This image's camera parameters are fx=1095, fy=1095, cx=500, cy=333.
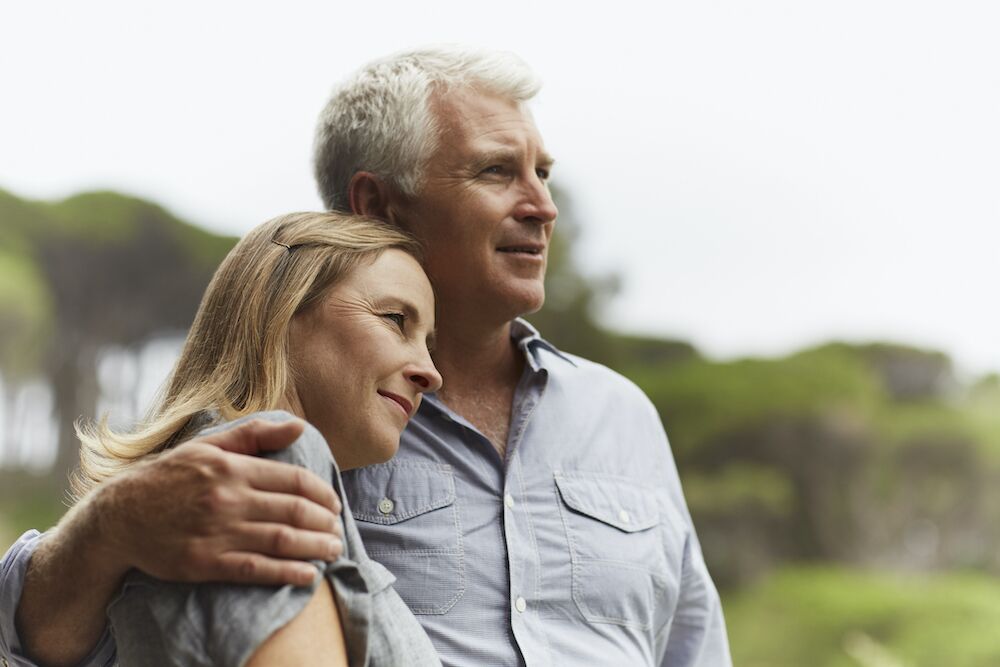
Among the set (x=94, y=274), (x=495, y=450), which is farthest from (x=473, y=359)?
(x=94, y=274)

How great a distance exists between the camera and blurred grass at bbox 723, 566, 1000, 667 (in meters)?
6.02

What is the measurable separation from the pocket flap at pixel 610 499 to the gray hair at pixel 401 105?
1.64 feet

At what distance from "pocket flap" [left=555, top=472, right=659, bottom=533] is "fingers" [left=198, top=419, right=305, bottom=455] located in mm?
705

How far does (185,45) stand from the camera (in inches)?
206

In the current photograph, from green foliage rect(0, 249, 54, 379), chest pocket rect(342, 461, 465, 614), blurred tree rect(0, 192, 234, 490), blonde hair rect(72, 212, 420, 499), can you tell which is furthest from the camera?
blurred tree rect(0, 192, 234, 490)

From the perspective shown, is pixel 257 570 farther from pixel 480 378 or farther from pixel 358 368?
pixel 480 378

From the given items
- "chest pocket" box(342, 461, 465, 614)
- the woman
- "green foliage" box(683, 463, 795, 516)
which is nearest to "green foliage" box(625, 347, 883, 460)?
"green foliage" box(683, 463, 795, 516)

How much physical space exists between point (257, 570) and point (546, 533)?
27.8 inches

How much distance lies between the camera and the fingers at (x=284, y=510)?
3.12 feet

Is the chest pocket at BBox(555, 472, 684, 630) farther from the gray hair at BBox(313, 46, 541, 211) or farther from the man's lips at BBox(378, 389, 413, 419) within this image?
the gray hair at BBox(313, 46, 541, 211)

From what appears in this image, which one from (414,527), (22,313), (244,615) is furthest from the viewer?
(22,313)

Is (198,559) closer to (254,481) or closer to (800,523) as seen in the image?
(254,481)

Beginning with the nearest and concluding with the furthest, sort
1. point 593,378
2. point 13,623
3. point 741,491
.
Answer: point 13,623
point 593,378
point 741,491

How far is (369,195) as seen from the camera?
164cm
